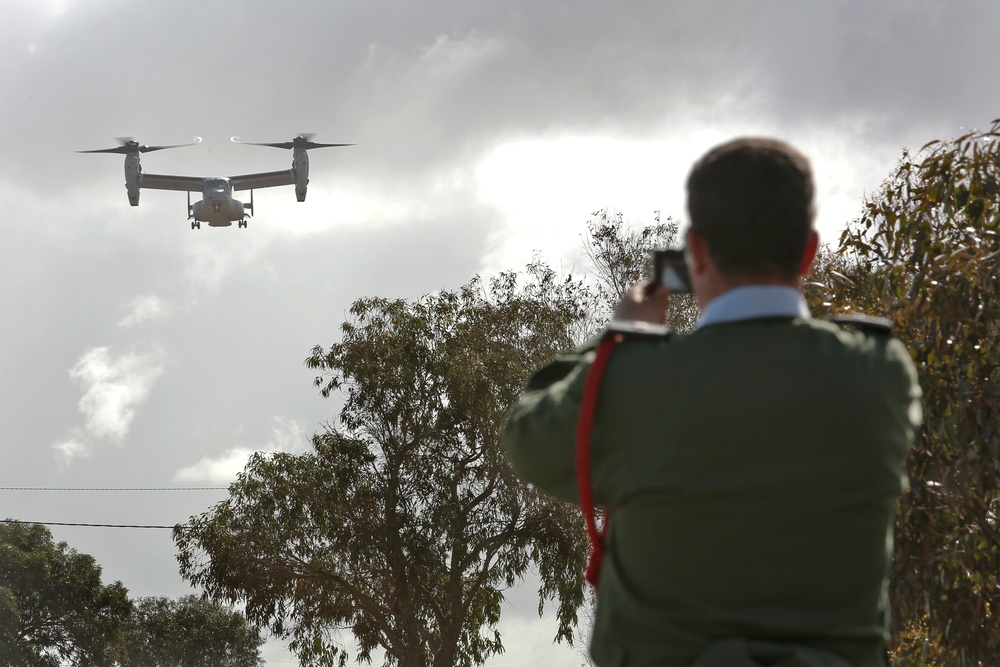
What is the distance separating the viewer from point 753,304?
185cm

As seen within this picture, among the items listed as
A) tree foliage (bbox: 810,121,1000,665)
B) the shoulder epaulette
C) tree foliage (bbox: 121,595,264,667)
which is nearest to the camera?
the shoulder epaulette

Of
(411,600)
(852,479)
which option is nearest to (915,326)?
(852,479)

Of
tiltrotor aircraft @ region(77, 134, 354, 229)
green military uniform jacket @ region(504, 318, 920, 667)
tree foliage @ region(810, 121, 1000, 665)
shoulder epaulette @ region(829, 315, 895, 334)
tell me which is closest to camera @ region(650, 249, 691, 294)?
green military uniform jacket @ region(504, 318, 920, 667)

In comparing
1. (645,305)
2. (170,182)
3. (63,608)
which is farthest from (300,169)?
(645,305)

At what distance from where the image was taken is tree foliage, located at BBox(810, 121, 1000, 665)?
7234mm

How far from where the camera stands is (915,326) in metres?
8.04

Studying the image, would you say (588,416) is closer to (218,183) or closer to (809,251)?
(809,251)

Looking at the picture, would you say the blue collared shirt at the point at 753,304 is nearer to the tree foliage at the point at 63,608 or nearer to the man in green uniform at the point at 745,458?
the man in green uniform at the point at 745,458

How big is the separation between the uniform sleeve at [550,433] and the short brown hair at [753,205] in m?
0.29

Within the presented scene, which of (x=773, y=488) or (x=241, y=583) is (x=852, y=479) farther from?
(x=241, y=583)

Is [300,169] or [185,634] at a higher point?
[300,169]

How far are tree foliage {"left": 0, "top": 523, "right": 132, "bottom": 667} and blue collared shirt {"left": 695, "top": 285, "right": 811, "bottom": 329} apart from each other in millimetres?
46890

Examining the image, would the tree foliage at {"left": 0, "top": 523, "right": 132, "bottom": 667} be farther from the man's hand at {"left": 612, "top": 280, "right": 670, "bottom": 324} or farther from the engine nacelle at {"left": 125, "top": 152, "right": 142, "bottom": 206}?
the man's hand at {"left": 612, "top": 280, "right": 670, "bottom": 324}

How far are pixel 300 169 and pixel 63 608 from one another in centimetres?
1911
